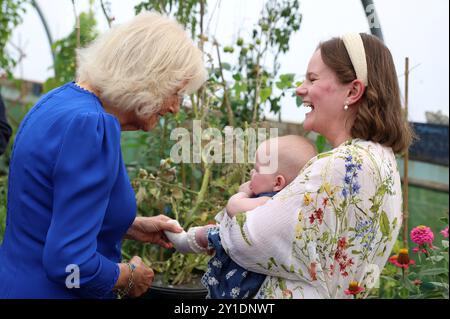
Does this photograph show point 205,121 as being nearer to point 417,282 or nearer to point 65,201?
point 417,282

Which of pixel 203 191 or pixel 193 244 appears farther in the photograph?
pixel 203 191

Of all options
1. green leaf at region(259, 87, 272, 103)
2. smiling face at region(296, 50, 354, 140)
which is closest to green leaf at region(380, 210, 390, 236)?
smiling face at region(296, 50, 354, 140)

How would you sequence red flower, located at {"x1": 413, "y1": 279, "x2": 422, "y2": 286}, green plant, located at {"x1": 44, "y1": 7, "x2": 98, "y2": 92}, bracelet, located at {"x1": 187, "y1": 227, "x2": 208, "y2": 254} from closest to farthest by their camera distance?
1. bracelet, located at {"x1": 187, "y1": 227, "x2": 208, "y2": 254}
2. red flower, located at {"x1": 413, "y1": 279, "x2": 422, "y2": 286}
3. green plant, located at {"x1": 44, "y1": 7, "x2": 98, "y2": 92}

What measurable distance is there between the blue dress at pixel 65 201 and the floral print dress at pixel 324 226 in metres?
0.31

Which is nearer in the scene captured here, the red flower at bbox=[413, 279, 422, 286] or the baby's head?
the baby's head

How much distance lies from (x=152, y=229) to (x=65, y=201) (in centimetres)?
54

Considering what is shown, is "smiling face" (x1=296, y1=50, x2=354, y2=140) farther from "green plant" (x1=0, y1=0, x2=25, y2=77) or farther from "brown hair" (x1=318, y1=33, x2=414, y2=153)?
"green plant" (x1=0, y1=0, x2=25, y2=77)

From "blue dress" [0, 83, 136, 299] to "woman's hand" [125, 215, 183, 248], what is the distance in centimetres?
26

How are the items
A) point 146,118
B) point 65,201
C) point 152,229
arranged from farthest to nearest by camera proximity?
point 152,229
point 146,118
point 65,201

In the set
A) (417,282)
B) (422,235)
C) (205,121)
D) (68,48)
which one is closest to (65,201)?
(422,235)

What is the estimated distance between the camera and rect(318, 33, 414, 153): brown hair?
1546 millimetres

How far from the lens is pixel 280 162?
165cm
